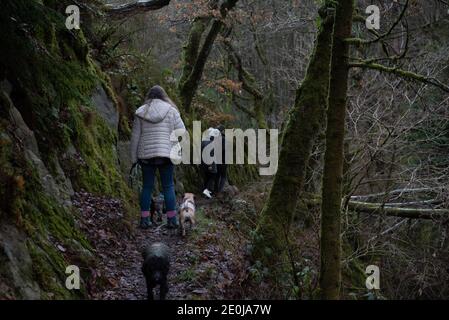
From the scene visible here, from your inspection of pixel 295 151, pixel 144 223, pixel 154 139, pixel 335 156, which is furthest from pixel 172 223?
pixel 335 156

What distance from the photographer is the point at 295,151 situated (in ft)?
25.9

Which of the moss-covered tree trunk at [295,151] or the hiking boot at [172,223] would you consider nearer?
the moss-covered tree trunk at [295,151]

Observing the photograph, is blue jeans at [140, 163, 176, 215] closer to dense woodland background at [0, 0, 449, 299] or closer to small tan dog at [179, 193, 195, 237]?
small tan dog at [179, 193, 195, 237]

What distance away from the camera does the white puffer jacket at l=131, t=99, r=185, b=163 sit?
7.52 m

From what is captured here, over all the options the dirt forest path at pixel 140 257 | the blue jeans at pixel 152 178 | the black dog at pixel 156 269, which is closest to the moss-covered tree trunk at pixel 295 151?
the dirt forest path at pixel 140 257

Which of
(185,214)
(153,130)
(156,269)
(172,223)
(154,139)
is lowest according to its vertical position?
(156,269)

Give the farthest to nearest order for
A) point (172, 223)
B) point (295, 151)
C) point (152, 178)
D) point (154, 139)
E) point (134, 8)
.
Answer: point (134, 8) < point (172, 223) < point (295, 151) < point (152, 178) < point (154, 139)

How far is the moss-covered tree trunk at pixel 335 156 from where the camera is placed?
5.37 meters

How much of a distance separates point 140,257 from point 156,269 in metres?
1.76

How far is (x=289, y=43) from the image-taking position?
2297 cm

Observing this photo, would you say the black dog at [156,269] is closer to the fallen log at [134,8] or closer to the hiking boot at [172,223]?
the hiking boot at [172,223]

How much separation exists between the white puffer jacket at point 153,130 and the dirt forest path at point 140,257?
101 cm

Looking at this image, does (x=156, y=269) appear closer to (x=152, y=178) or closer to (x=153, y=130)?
(x=152, y=178)

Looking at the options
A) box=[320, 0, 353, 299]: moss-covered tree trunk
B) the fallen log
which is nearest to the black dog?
box=[320, 0, 353, 299]: moss-covered tree trunk
